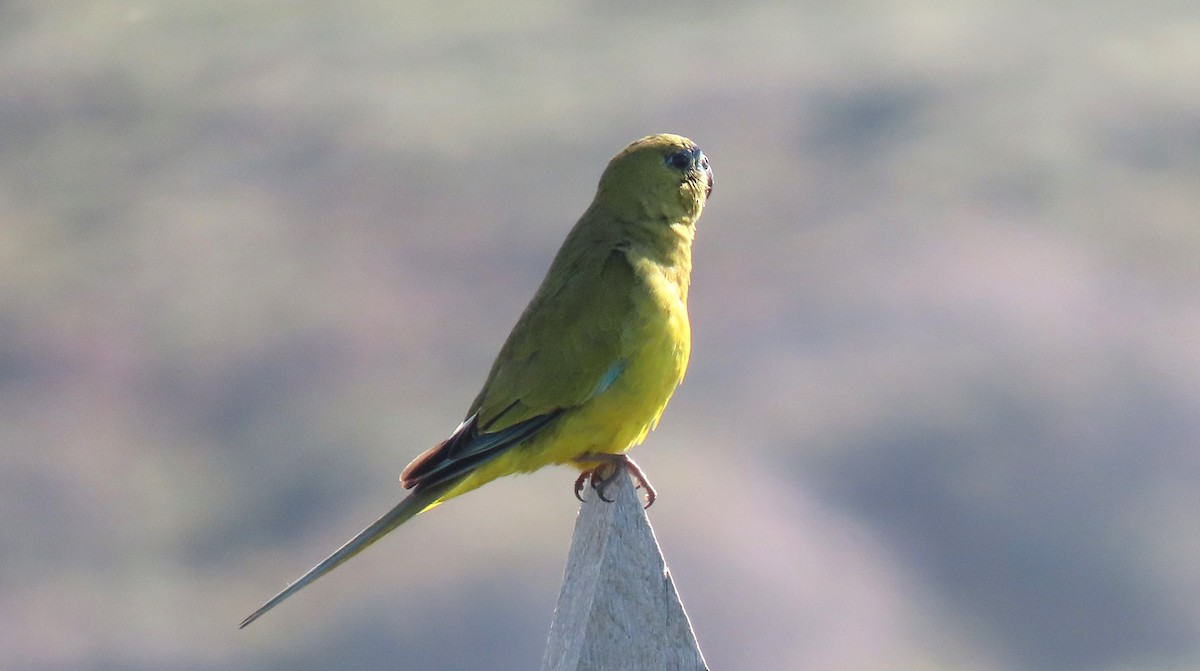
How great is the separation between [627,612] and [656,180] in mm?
2473

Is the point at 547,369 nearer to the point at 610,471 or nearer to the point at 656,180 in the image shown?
the point at 610,471

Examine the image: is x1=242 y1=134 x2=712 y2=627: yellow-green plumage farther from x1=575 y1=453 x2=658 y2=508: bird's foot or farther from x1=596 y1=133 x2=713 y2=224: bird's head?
x1=596 y1=133 x2=713 y2=224: bird's head

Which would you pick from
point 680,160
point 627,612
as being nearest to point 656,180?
point 680,160

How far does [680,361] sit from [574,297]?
0.47m

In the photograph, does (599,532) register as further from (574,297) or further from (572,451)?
(574,297)

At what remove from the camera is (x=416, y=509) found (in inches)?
164

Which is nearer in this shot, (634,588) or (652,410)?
(634,588)

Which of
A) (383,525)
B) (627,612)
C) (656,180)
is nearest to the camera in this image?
(627,612)

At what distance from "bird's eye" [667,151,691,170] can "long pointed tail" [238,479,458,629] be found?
5.99ft

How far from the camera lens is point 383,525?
4.06 m

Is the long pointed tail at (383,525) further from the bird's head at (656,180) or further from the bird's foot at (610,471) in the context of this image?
the bird's head at (656,180)

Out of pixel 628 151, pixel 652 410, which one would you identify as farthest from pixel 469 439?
pixel 628 151

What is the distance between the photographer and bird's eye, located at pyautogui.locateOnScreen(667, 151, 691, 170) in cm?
537

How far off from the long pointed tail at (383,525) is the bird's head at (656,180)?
1553 millimetres
